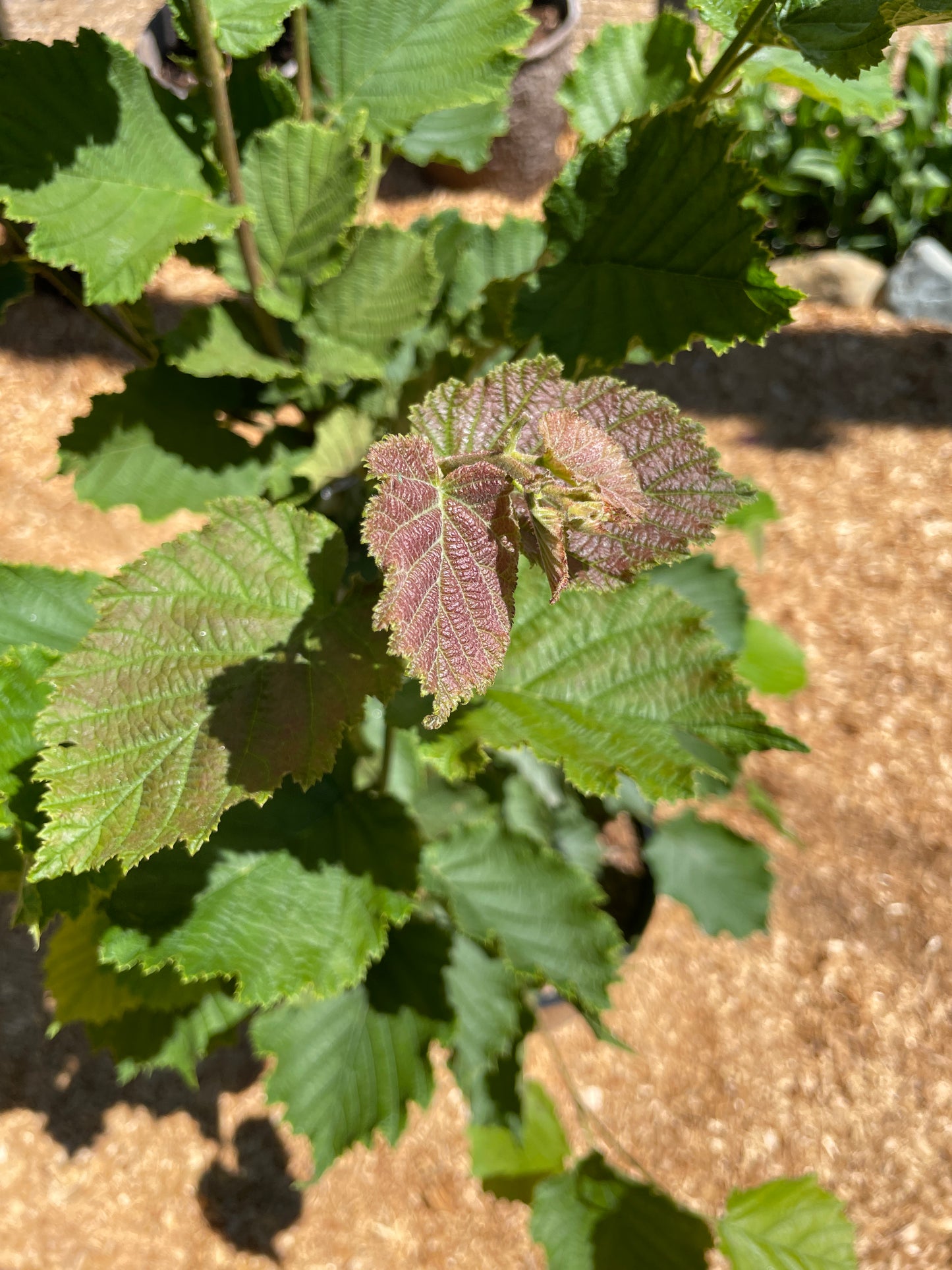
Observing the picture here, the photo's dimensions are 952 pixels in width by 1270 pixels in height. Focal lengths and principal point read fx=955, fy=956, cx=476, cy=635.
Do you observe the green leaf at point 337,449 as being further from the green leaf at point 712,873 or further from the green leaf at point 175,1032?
the green leaf at point 712,873

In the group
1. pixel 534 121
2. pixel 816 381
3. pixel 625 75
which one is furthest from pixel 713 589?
pixel 534 121

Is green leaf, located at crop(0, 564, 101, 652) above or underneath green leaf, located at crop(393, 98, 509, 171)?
underneath

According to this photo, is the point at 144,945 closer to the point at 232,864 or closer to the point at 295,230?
the point at 232,864

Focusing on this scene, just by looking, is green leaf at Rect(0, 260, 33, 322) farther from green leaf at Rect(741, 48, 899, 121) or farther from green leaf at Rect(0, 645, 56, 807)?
green leaf at Rect(741, 48, 899, 121)

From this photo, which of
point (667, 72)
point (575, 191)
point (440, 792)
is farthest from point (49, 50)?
point (440, 792)

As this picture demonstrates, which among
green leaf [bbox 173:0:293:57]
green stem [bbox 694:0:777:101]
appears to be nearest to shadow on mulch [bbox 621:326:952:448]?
green stem [bbox 694:0:777:101]

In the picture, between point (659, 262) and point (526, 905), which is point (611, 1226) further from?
point (659, 262)
